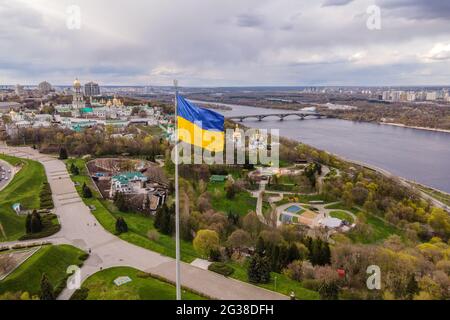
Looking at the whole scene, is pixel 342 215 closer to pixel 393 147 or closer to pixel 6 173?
pixel 6 173

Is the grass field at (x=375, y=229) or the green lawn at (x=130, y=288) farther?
the grass field at (x=375, y=229)

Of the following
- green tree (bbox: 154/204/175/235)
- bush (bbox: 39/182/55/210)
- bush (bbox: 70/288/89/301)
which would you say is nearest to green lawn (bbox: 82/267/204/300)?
bush (bbox: 70/288/89/301)

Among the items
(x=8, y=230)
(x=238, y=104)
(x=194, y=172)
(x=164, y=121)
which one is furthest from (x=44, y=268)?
(x=238, y=104)

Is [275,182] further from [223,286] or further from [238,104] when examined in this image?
[238,104]

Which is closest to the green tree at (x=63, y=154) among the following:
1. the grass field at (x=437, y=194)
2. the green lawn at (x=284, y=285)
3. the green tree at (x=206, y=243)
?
the green tree at (x=206, y=243)

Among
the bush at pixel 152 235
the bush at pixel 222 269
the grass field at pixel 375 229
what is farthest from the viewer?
the grass field at pixel 375 229

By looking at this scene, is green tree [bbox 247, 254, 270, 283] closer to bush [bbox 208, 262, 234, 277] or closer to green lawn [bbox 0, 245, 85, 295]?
bush [bbox 208, 262, 234, 277]

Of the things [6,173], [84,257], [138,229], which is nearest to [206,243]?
[138,229]

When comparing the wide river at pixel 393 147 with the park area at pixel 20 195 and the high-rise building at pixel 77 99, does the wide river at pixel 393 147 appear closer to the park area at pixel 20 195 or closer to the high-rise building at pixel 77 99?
the park area at pixel 20 195
